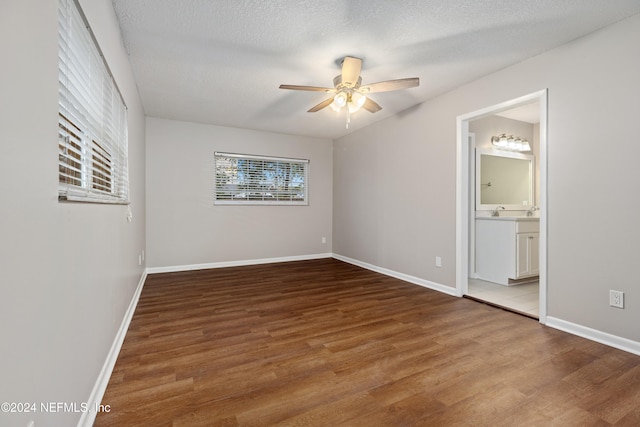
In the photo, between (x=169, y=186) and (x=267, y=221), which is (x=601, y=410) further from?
(x=169, y=186)

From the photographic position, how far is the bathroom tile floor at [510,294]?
298cm

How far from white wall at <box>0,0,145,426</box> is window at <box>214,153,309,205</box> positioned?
11.5ft

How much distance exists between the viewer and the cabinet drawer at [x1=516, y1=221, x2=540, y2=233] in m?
3.69

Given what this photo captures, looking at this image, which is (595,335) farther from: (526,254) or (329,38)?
(329,38)

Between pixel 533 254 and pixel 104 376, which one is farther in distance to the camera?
pixel 533 254

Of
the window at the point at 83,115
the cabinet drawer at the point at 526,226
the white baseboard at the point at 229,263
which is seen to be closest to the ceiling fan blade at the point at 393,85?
the window at the point at 83,115

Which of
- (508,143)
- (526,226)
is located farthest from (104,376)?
(508,143)

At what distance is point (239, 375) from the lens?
1759mm

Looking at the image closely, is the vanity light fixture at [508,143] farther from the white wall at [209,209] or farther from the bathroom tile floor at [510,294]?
the white wall at [209,209]

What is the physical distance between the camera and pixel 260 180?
522cm

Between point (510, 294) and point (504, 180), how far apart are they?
6.53 ft

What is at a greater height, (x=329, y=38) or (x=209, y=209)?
A: (x=329, y=38)

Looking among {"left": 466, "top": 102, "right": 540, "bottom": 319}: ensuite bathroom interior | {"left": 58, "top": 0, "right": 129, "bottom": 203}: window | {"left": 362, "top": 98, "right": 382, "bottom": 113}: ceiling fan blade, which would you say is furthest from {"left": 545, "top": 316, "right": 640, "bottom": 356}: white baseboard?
{"left": 58, "top": 0, "right": 129, "bottom": 203}: window

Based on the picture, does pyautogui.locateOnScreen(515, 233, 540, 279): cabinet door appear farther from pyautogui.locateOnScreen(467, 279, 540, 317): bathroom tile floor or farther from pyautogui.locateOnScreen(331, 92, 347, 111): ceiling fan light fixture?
pyautogui.locateOnScreen(331, 92, 347, 111): ceiling fan light fixture
